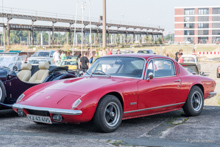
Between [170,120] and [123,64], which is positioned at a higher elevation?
Result: [123,64]

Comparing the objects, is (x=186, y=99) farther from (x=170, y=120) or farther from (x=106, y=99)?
(x=106, y=99)

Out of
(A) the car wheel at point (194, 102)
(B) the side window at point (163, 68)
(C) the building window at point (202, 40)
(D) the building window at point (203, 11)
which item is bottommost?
(A) the car wheel at point (194, 102)

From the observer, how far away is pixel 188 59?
2208 centimetres

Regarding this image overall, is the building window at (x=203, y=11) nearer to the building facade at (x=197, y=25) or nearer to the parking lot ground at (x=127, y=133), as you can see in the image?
the building facade at (x=197, y=25)

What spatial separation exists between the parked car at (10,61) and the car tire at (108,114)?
155 inches

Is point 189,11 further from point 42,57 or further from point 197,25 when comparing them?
point 42,57

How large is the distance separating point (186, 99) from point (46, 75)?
12.5ft

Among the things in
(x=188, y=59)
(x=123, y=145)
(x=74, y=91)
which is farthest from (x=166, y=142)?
(x=188, y=59)

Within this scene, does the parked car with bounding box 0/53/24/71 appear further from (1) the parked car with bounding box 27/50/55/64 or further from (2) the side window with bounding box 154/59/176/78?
(1) the parked car with bounding box 27/50/55/64

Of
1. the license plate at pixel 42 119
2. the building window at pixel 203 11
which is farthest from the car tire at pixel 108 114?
the building window at pixel 203 11

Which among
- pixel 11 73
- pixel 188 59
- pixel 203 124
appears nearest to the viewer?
pixel 203 124

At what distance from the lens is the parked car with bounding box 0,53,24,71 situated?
9805 millimetres

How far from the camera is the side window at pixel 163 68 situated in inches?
315

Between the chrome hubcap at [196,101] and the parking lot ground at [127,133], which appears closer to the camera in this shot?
the parking lot ground at [127,133]
